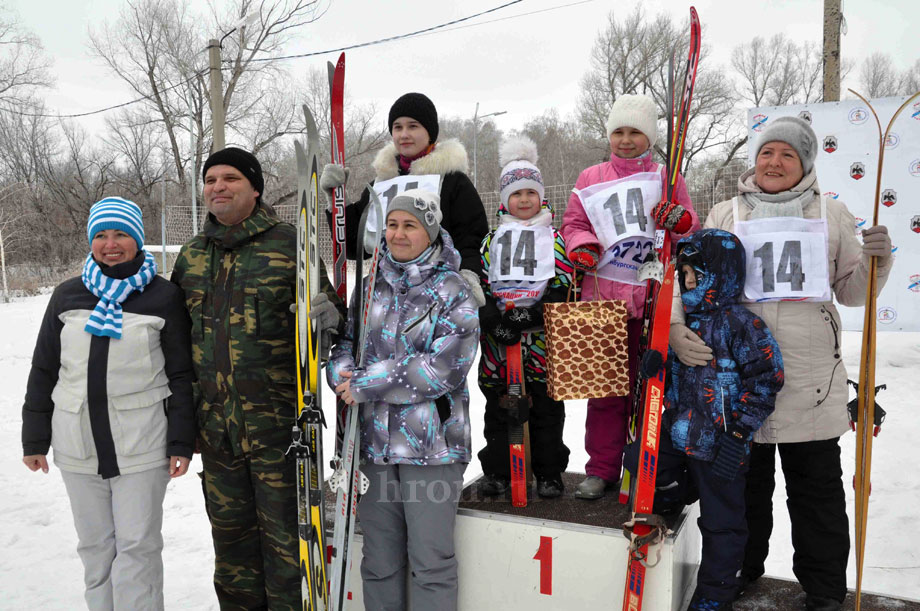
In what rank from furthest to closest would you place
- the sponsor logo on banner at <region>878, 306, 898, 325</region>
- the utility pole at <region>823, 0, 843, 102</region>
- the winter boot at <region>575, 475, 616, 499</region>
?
the utility pole at <region>823, 0, 843, 102</region> < the sponsor logo on banner at <region>878, 306, 898, 325</region> < the winter boot at <region>575, 475, 616, 499</region>

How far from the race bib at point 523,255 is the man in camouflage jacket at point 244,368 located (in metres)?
0.70

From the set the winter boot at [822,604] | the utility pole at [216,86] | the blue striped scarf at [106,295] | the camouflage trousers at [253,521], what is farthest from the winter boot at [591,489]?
the utility pole at [216,86]

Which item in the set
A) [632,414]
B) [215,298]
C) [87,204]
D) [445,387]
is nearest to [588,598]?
[632,414]

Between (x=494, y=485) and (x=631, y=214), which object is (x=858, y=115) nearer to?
(x=631, y=214)

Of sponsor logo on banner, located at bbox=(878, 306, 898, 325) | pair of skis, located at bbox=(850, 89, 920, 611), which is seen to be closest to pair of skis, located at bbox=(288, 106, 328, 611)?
pair of skis, located at bbox=(850, 89, 920, 611)

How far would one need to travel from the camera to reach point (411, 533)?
7.38 feet

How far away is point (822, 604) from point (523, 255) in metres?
1.70

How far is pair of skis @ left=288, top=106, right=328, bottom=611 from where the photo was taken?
2.13m

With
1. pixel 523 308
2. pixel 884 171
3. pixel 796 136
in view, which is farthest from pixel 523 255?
pixel 884 171

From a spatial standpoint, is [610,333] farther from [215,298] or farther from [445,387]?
[215,298]

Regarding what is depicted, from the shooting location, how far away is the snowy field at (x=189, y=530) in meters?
3.09

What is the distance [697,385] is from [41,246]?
27833 mm

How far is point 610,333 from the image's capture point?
8.09 feet

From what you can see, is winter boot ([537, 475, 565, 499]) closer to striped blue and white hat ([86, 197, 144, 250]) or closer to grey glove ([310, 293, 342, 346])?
grey glove ([310, 293, 342, 346])
